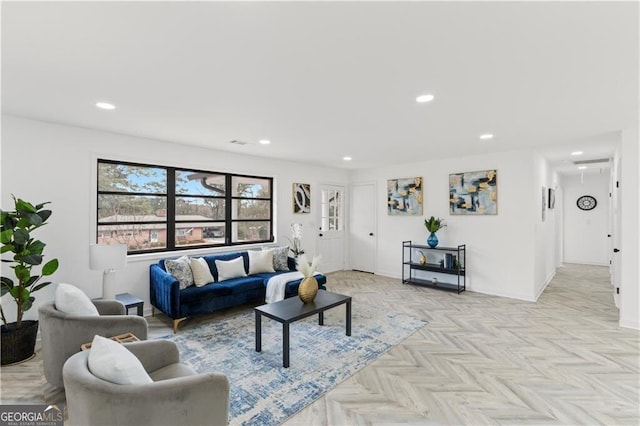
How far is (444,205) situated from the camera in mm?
5805

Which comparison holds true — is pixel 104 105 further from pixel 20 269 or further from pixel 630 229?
pixel 630 229

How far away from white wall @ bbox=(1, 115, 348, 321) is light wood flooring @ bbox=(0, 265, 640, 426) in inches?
32.5

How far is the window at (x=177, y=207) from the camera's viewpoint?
13.3 feet

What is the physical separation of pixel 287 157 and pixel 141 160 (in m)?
2.34

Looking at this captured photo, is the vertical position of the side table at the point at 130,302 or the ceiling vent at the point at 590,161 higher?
the ceiling vent at the point at 590,161

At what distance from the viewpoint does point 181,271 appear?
3854 millimetres

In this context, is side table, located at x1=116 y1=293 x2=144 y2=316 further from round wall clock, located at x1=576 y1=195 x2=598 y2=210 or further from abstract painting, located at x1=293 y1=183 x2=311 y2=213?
round wall clock, located at x1=576 y1=195 x2=598 y2=210

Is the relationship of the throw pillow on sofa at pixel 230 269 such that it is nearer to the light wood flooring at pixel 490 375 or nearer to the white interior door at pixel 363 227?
the light wood flooring at pixel 490 375

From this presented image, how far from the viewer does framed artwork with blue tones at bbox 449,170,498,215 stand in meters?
5.22

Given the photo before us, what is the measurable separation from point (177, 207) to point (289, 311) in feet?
8.62

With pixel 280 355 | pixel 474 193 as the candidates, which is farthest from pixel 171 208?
pixel 474 193

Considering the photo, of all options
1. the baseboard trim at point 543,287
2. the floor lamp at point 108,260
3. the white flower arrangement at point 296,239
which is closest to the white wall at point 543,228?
the baseboard trim at point 543,287

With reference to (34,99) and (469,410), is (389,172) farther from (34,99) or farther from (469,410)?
(34,99)

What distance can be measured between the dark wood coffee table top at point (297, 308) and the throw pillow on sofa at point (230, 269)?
4.43 ft
